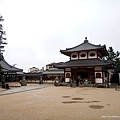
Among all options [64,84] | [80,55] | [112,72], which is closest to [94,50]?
[80,55]

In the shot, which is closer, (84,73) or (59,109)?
(59,109)

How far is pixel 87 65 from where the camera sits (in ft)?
94.6

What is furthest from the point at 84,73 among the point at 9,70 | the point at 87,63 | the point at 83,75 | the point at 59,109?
the point at 59,109

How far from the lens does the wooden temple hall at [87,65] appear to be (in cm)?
2906

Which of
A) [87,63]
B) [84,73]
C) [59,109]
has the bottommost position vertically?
[59,109]

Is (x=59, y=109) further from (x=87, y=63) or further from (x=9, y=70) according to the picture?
(x=9, y=70)

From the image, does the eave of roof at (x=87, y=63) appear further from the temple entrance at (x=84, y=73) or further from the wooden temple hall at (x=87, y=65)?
the temple entrance at (x=84, y=73)

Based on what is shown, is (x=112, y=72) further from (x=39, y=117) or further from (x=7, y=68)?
(x=39, y=117)

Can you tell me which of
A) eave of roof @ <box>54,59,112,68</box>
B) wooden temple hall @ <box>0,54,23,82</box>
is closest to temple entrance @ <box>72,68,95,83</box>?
eave of roof @ <box>54,59,112,68</box>

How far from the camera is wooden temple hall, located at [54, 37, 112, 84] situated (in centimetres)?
2906

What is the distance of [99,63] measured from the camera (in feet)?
93.7

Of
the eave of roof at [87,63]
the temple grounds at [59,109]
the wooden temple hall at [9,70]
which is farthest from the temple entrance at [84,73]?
the temple grounds at [59,109]

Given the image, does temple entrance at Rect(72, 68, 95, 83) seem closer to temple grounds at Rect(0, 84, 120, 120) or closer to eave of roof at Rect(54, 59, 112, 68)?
eave of roof at Rect(54, 59, 112, 68)

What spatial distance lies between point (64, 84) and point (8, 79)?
20433 mm
